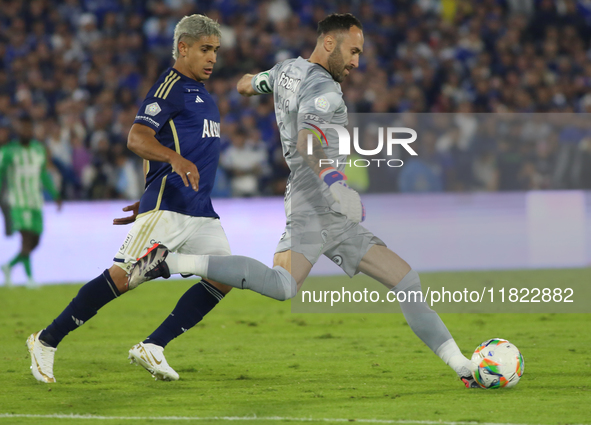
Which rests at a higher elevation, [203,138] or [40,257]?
[203,138]

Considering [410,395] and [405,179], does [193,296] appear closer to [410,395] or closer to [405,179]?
[410,395]

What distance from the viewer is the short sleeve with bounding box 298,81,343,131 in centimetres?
432

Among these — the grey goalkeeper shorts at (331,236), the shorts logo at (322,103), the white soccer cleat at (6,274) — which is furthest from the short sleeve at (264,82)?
the white soccer cleat at (6,274)

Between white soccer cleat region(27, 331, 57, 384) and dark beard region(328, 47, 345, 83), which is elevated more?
dark beard region(328, 47, 345, 83)

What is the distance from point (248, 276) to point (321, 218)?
2.04ft

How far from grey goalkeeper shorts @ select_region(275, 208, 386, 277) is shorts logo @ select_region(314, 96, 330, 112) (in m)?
0.65

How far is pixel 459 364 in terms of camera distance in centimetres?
450

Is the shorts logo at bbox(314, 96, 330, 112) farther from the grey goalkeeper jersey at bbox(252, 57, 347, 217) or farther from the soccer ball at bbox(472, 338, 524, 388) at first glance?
the soccer ball at bbox(472, 338, 524, 388)

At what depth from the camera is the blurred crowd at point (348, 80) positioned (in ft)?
39.9

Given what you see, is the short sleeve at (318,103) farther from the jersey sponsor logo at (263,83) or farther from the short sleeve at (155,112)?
the short sleeve at (155,112)

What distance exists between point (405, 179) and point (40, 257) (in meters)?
5.48

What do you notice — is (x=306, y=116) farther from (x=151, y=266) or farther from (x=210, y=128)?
(x=151, y=266)

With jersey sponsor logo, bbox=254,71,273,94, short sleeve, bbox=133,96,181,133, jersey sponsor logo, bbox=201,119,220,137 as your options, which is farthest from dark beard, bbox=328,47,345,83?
short sleeve, bbox=133,96,181,133

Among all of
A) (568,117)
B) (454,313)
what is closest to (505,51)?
(568,117)
